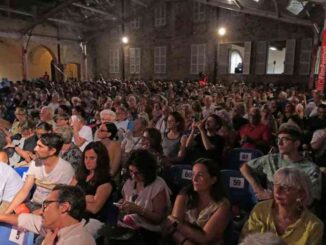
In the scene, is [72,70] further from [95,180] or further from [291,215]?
[291,215]

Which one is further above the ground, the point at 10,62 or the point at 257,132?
the point at 10,62

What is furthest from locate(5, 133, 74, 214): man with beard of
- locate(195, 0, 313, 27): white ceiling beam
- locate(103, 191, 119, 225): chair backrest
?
locate(195, 0, 313, 27): white ceiling beam

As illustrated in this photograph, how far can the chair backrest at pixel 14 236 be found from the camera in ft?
6.42

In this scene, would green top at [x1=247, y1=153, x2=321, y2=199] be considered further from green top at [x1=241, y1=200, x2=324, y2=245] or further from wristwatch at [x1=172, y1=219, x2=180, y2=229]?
wristwatch at [x1=172, y1=219, x2=180, y2=229]

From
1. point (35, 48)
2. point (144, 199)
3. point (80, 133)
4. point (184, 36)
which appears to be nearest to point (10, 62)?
point (35, 48)

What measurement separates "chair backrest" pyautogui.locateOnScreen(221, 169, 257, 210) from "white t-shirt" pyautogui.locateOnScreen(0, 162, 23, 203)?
1840 millimetres

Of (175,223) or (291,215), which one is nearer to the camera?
(291,215)

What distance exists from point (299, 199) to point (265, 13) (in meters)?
13.1

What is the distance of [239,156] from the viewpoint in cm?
363

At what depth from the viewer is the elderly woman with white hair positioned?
177cm

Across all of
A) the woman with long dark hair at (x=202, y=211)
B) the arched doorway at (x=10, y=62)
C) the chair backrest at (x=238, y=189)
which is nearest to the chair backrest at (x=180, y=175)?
the chair backrest at (x=238, y=189)

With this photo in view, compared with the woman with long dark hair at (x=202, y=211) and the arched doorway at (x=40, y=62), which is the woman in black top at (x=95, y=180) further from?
the arched doorway at (x=40, y=62)

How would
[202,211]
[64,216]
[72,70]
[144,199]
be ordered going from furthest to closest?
[72,70], [144,199], [202,211], [64,216]

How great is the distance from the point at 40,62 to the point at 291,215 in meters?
20.2
